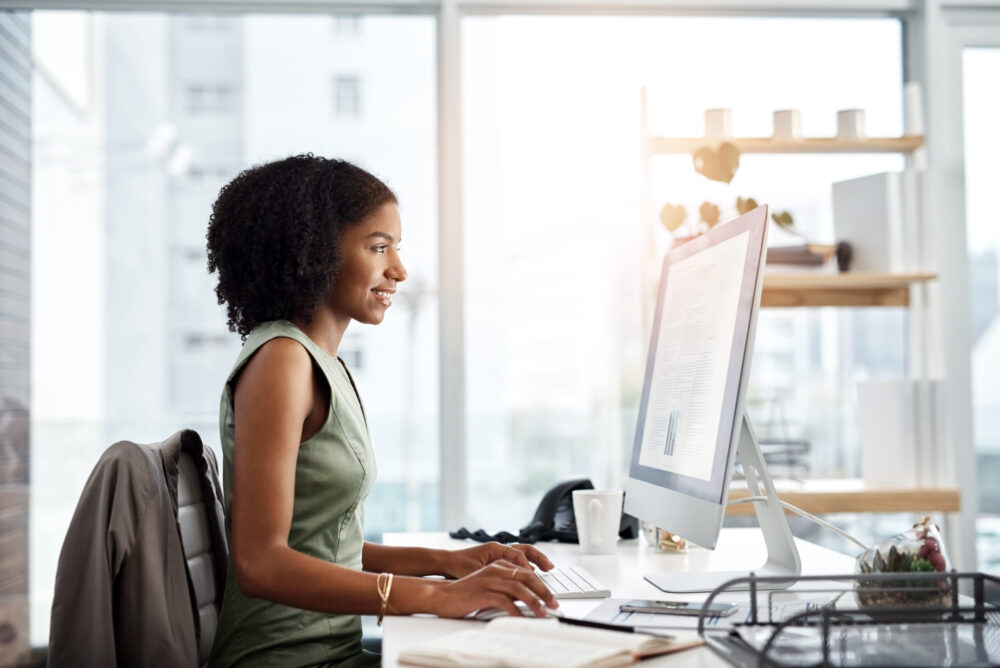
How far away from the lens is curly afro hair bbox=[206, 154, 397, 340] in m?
1.40

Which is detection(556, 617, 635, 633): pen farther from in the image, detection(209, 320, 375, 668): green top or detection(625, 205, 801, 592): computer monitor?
detection(209, 320, 375, 668): green top

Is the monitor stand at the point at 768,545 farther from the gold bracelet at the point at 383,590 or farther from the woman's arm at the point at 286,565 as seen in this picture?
the gold bracelet at the point at 383,590

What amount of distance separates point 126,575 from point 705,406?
0.80 metres

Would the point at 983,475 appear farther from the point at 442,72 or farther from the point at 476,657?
the point at 476,657

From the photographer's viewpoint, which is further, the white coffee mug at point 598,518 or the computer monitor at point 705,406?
the white coffee mug at point 598,518

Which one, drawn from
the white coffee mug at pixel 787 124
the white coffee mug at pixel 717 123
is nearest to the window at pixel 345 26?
the white coffee mug at pixel 717 123

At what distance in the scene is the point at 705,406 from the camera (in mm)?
1320

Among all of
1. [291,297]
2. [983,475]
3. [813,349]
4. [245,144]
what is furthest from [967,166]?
[291,297]

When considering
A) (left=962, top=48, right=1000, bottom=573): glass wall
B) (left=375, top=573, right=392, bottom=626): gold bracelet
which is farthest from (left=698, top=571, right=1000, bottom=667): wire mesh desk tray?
(left=962, top=48, right=1000, bottom=573): glass wall

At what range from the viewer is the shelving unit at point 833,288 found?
2.46 m

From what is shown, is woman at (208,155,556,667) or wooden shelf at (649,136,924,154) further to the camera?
wooden shelf at (649,136,924,154)

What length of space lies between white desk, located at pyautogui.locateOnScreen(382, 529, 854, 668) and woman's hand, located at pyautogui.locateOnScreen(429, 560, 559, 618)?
0.06 ft

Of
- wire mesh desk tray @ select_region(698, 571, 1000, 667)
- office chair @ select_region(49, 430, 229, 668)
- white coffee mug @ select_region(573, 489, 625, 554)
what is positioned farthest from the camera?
white coffee mug @ select_region(573, 489, 625, 554)

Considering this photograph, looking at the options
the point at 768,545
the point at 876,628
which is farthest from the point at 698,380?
the point at 876,628
